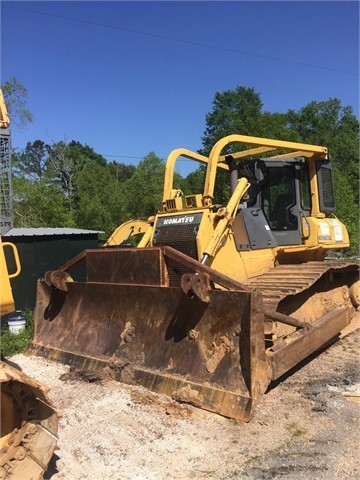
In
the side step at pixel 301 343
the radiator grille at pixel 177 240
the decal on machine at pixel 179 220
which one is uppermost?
the decal on machine at pixel 179 220

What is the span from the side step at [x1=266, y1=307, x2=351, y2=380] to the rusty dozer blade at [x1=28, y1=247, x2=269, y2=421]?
22 cm

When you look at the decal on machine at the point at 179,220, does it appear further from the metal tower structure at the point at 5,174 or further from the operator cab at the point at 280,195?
the metal tower structure at the point at 5,174

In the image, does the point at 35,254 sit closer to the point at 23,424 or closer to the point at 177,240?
the point at 177,240

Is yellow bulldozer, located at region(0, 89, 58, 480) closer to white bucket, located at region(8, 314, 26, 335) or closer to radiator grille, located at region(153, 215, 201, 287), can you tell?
radiator grille, located at region(153, 215, 201, 287)

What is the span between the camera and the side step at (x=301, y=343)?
176 inches

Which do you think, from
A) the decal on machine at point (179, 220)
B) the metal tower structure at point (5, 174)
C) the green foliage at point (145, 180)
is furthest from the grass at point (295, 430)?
the green foliage at point (145, 180)

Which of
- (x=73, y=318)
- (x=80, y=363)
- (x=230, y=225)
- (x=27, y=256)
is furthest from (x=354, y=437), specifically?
(x=27, y=256)

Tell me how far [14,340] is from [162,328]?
3.94 m

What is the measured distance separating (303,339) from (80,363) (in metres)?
2.52

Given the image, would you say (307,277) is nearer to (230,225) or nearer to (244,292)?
(230,225)

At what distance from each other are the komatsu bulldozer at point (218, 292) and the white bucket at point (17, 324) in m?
2.24

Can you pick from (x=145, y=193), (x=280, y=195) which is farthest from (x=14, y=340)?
(x=145, y=193)

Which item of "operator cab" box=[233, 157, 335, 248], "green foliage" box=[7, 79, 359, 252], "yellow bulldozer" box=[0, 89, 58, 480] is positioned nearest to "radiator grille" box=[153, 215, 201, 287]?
"operator cab" box=[233, 157, 335, 248]

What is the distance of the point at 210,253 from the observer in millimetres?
5340
